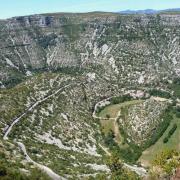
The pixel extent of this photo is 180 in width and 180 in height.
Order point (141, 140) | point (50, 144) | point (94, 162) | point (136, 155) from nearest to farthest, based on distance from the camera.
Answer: point (94, 162) → point (50, 144) → point (136, 155) → point (141, 140)

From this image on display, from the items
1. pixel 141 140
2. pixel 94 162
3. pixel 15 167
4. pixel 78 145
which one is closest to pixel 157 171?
pixel 15 167

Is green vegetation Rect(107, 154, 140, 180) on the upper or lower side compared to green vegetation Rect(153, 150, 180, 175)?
lower

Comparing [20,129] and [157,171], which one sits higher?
[157,171]

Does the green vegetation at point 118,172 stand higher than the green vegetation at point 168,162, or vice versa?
the green vegetation at point 168,162

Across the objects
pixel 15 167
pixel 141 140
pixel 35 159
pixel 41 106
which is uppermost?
pixel 15 167

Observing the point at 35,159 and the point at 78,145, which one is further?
the point at 78,145

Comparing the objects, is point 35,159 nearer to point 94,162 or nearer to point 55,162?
point 55,162

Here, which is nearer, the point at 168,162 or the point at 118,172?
the point at 168,162

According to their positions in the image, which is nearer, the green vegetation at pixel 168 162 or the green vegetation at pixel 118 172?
the green vegetation at pixel 168 162

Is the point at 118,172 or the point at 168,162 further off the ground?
the point at 168,162

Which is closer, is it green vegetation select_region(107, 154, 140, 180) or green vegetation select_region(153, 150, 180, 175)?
green vegetation select_region(153, 150, 180, 175)

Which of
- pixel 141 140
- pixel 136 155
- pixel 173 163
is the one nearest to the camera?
pixel 173 163
